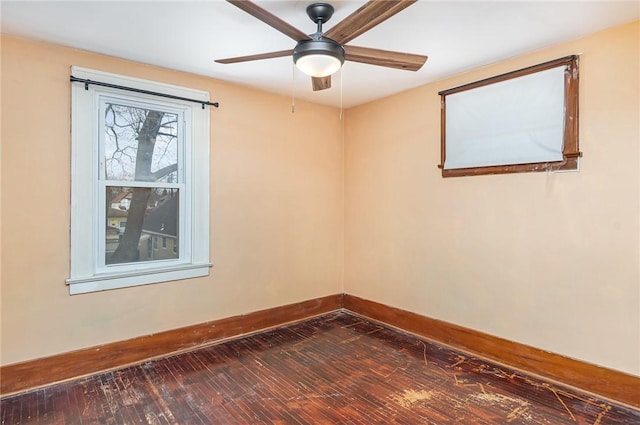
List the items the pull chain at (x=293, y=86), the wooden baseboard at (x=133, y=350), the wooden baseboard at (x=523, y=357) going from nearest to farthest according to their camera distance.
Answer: the wooden baseboard at (x=523, y=357) → the wooden baseboard at (x=133, y=350) → the pull chain at (x=293, y=86)

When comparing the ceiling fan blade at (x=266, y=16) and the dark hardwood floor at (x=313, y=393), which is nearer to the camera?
the ceiling fan blade at (x=266, y=16)

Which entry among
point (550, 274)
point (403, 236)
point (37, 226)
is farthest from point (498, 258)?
point (37, 226)

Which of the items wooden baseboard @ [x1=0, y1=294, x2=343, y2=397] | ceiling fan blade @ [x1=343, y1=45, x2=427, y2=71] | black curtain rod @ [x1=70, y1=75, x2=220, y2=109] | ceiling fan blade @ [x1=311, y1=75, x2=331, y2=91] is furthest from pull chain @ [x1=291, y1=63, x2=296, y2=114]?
wooden baseboard @ [x1=0, y1=294, x2=343, y2=397]

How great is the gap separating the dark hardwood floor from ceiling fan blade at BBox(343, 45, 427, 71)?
223 cm

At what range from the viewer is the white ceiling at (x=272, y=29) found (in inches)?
84.4

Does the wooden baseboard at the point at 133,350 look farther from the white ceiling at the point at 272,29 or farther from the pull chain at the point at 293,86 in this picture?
the white ceiling at the point at 272,29

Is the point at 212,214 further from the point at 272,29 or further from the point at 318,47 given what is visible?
the point at 318,47

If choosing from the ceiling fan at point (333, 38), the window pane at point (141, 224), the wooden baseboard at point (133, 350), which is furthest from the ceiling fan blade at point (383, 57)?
the wooden baseboard at point (133, 350)

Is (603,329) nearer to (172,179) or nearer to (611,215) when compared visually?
(611,215)

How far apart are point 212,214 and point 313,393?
1879mm

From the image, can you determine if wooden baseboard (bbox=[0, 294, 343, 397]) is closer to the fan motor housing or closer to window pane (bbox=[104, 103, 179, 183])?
window pane (bbox=[104, 103, 179, 183])

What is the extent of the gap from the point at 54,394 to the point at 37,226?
122 cm

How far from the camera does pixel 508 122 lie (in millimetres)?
2945

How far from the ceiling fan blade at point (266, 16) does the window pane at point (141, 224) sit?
203 centimetres
